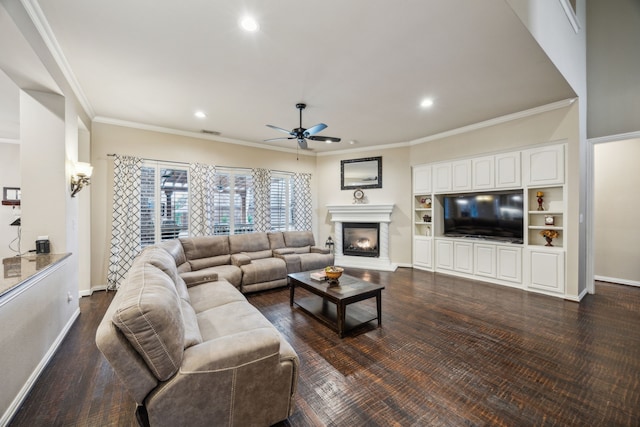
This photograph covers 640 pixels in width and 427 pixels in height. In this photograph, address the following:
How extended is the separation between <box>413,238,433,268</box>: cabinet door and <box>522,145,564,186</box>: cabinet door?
2.17 m

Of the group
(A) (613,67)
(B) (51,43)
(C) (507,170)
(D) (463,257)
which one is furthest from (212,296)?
(A) (613,67)

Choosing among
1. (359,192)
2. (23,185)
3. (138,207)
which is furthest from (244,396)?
(359,192)

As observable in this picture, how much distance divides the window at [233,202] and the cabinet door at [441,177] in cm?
411

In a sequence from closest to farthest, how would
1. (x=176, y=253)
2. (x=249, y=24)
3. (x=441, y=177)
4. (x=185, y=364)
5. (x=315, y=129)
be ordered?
(x=185, y=364) → (x=249, y=24) → (x=315, y=129) → (x=176, y=253) → (x=441, y=177)

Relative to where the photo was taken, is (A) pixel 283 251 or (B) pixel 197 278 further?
(A) pixel 283 251

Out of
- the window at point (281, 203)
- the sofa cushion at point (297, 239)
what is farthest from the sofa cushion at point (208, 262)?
the window at point (281, 203)

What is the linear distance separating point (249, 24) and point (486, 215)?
496cm

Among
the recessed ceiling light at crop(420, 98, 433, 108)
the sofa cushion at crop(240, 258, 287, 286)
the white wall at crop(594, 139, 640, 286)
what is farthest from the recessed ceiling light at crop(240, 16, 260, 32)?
the white wall at crop(594, 139, 640, 286)

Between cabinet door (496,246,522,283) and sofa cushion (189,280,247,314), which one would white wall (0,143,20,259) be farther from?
cabinet door (496,246,522,283)

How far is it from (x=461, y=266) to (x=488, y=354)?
2970 millimetres

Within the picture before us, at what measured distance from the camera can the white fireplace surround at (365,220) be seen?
6055 mm

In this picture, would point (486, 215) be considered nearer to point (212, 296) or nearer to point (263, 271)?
point (263, 271)

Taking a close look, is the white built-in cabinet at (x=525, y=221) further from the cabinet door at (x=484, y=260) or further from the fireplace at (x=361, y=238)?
the fireplace at (x=361, y=238)

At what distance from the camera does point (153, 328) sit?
131 centimetres
